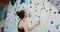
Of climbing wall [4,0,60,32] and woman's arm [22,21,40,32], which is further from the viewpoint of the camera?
woman's arm [22,21,40,32]

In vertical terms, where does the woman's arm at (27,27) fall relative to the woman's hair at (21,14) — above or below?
below

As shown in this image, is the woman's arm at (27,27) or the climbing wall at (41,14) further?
the woman's arm at (27,27)

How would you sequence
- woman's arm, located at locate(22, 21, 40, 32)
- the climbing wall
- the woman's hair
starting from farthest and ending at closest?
the woman's hair < woman's arm, located at locate(22, 21, 40, 32) < the climbing wall

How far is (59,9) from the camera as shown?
111cm

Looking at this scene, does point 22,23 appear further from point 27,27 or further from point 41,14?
point 41,14

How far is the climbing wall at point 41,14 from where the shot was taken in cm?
Answer: 113

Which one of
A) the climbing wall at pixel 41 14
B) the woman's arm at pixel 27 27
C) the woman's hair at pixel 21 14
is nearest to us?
the climbing wall at pixel 41 14

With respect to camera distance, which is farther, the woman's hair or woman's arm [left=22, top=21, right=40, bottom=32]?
the woman's hair

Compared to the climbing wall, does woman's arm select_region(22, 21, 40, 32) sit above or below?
below

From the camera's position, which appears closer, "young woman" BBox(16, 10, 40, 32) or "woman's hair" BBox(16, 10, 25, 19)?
"young woman" BBox(16, 10, 40, 32)

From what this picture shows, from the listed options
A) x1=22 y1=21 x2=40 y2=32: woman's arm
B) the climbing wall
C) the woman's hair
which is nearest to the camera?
the climbing wall

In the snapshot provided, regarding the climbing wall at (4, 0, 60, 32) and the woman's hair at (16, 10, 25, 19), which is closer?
the climbing wall at (4, 0, 60, 32)

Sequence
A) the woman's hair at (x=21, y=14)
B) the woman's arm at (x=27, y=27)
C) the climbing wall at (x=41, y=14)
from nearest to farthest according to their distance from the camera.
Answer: the climbing wall at (x=41, y=14), the woman's arm at (x=27, y=27), the woman's hair at (x=21, y=14)

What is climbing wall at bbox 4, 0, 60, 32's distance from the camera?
3.72 ft
